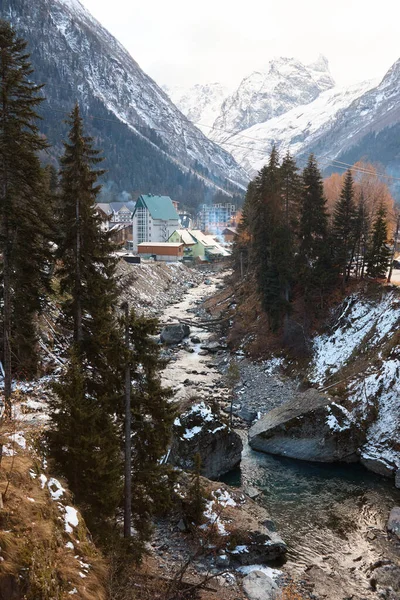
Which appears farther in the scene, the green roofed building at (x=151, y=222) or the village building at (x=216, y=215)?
the village building at (x=216, y=215)

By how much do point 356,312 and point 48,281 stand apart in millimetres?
29349

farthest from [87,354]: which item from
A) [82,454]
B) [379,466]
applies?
[379,466]

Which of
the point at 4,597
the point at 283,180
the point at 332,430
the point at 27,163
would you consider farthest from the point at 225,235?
the point at 4,597

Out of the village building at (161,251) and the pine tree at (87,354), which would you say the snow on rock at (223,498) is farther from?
the village building at (161,251)

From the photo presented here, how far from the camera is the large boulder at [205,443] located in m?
24.3

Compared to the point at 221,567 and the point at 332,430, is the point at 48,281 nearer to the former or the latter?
the point at 221,567

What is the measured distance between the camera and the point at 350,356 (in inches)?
1415

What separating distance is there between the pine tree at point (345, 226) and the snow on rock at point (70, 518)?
1378 inches

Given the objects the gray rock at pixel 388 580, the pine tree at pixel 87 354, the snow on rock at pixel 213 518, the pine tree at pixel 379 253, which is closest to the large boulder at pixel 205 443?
the snow on rock at pixel 213 518

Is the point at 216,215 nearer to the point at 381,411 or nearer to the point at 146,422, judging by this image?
the point at 381,411

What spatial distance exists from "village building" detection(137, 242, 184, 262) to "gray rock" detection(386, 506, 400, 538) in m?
83.7

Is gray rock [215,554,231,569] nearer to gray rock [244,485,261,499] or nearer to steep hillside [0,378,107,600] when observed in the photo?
gray rock [244,485,261,499]

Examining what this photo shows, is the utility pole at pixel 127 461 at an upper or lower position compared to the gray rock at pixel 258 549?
upper

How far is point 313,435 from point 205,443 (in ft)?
26.0
